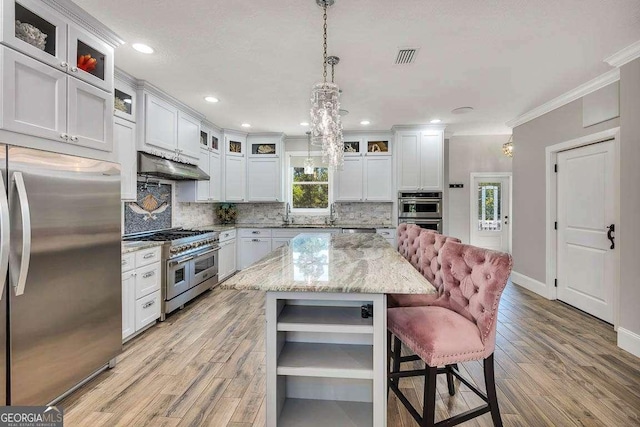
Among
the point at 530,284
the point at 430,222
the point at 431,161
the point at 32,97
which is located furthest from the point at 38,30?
the point at 530,284

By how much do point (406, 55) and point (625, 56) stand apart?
75.9 inches

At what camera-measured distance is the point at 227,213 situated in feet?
19.2

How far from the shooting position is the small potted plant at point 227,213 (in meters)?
5.75

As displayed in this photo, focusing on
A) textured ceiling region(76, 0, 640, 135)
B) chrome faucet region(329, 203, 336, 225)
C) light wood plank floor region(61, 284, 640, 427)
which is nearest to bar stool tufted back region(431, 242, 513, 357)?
light wood plank floor region(61, 284, 640, 427)

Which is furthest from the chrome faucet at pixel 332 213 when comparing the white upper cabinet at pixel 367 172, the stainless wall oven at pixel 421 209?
the stainless wall oven at pixel 421 209

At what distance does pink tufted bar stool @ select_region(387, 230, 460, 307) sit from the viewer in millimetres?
1868

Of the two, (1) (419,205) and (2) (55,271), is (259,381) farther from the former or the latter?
(1) (419,205)

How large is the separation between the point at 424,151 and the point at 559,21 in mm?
2896

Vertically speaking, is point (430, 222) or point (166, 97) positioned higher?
point (166, 97)

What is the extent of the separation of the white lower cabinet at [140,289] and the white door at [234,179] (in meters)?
2.42

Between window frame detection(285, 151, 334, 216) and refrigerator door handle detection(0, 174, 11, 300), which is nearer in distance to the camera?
refrigerator door handle detection(0, 174, 11, 300)

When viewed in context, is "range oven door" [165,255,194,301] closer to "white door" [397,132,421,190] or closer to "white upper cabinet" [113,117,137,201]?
"white upper cabinet" [113,117,137,201]

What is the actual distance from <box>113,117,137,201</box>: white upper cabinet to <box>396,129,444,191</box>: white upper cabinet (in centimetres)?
390

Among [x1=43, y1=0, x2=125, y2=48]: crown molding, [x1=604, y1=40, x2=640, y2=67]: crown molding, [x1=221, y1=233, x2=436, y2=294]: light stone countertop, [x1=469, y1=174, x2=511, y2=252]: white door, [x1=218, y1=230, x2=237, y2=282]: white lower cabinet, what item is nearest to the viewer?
[x1=221, y1=233, x2=436, y2=294]: light stone countertop
